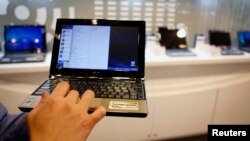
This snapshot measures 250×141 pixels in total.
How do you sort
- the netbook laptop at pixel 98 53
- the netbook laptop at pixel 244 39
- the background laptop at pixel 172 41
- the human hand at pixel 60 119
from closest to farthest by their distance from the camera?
the human hand at pixel 60 119 → the netbook laptop at pixel 98 53 → the background laptop at pixel 172 41 → the netbook laptop at pixel 244 39

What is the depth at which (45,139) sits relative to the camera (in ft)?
1.39

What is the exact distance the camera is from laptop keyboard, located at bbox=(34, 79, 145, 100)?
2.43ft

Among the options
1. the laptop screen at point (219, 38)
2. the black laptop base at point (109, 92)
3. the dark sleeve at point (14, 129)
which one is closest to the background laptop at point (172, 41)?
the laptop screen at point (219, 38)

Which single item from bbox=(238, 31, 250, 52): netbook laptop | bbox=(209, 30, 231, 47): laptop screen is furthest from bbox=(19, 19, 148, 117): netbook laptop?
bbox=(238, 31, 250, 52): netbook laptop

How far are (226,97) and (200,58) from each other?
1.18ft

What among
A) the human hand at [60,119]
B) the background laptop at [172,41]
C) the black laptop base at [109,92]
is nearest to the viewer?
the human hand at [60,119]

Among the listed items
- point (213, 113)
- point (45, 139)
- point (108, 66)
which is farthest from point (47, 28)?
point (45, 139)

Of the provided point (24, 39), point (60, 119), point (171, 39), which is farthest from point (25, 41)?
point (60, 119)

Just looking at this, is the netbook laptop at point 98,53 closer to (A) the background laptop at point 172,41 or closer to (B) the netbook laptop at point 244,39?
(A) the background laptop at point 172,41

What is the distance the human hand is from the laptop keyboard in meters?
0.27

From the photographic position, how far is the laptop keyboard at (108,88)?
0.74 metres

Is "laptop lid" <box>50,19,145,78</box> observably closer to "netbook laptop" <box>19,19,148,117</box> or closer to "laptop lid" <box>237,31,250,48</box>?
"netbook laptop" <box>19,19,148,117</box>

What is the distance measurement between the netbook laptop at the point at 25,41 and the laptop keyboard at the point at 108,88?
2.02 ft

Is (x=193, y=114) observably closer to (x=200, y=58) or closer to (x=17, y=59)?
(x=200, y=58)
